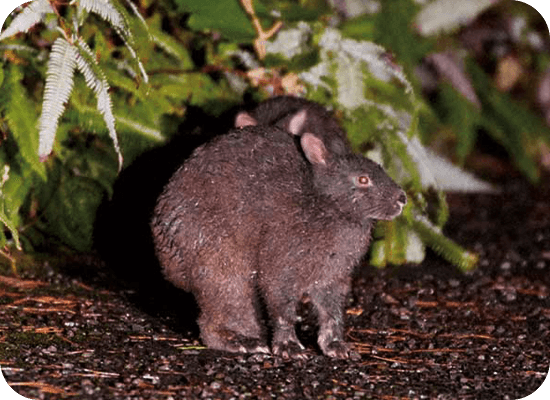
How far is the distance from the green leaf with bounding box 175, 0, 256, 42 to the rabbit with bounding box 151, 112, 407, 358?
7.36 feet

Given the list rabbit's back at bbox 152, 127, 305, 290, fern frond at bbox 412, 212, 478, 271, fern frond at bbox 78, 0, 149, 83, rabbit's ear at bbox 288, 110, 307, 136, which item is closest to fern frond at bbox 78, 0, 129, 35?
fern frond at bbox 78, 0, 149, 83

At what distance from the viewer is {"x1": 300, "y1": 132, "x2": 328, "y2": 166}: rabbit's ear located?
604cm

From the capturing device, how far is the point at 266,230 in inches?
238

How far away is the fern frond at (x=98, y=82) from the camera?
640 cm

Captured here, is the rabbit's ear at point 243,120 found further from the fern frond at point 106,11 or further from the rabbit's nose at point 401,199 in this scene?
the rabbit's nose at point 401,199

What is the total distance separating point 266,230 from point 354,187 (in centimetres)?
60

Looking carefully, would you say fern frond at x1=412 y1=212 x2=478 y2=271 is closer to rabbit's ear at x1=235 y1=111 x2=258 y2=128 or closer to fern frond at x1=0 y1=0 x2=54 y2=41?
rabbit's ear at x1=235 y1=111 x2=258 y2=128

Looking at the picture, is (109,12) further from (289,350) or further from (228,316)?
(289,350)

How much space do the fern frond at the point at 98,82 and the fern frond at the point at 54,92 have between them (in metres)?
0.11

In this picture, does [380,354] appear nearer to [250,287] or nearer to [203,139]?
[250,287]

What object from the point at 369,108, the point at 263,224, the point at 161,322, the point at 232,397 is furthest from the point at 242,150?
the point at 369,108

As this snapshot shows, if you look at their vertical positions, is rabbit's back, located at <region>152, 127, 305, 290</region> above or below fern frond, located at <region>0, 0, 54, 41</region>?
below

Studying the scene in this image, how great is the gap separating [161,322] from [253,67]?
9.45 ft

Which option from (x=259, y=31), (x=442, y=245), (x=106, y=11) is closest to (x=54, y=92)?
(x=106, y=11)
